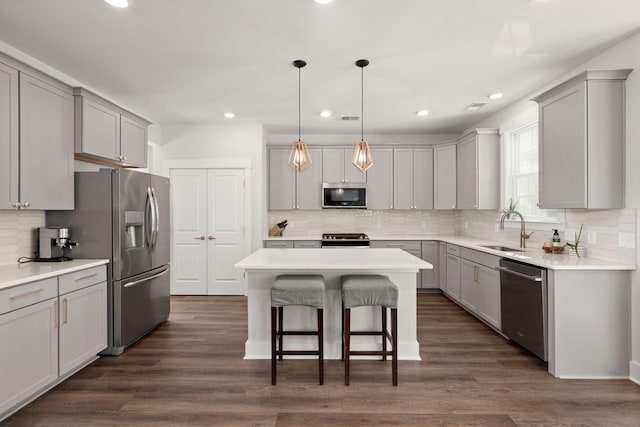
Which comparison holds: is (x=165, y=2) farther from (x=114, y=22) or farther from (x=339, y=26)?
(x=339, y=26)

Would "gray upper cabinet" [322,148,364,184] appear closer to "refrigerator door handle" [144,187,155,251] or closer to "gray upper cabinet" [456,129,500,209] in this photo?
"gray upper cabinet" [456,129,500,209]

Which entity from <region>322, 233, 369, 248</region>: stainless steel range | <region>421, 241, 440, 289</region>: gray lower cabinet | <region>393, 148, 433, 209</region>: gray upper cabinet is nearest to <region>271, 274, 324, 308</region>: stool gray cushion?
<region>322, 233, 369, 248</region>: stainless steel range

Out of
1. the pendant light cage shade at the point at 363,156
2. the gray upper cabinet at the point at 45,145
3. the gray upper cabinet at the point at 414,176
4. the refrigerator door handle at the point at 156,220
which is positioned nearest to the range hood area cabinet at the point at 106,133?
the gray upper cabinet at the point at 45,145

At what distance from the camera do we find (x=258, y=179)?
5.30 meters

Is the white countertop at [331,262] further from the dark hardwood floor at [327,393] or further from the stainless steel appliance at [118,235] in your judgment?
the stainless steel appliance at [118,235]

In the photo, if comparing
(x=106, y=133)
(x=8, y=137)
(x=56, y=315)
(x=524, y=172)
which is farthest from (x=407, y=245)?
(x=8, y=137)

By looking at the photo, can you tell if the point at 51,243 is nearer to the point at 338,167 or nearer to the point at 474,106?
the point at 338,167

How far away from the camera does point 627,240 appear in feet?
8.68

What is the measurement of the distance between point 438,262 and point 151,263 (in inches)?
158

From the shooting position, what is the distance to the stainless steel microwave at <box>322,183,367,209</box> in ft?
18.4

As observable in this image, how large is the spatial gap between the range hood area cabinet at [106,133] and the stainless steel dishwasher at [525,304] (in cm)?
406

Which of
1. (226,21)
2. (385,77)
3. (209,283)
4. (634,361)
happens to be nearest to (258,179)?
(209,283)

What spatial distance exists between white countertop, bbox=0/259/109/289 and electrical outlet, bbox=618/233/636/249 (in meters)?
4.30

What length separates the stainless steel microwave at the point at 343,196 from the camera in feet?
18.4
